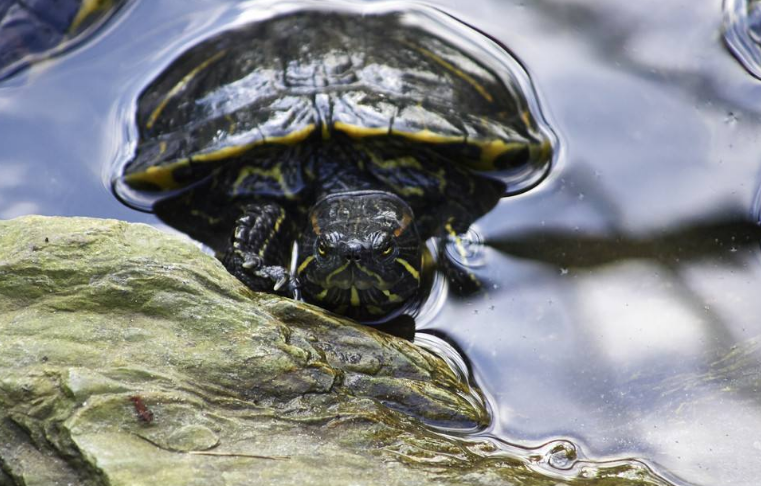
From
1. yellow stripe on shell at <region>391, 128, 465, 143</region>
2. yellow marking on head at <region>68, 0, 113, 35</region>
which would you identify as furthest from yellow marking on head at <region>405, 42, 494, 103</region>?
yellow marking on head at <region>68, 0, 113, 35</region>

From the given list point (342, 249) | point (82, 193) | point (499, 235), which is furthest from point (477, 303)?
point (82, 193)

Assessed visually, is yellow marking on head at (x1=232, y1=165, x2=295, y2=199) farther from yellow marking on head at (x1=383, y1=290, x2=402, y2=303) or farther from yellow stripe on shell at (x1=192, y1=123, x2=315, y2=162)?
yellow marking on head at (x1=383, y1=290, x2=402, y2=303)

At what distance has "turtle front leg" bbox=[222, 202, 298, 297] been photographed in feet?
13.1

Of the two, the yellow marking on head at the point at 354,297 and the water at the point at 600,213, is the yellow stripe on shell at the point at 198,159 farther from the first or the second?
the yellow marking on head at the point at 354,297

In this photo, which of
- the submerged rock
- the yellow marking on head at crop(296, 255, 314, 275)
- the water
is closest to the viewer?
the submerged rock

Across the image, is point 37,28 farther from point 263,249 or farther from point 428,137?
point 428,137

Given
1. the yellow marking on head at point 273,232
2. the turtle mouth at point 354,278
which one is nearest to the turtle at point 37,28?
the yellow marking on head at point 273,232

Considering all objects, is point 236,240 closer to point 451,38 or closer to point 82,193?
point 82,193

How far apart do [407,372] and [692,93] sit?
2867 millimetres

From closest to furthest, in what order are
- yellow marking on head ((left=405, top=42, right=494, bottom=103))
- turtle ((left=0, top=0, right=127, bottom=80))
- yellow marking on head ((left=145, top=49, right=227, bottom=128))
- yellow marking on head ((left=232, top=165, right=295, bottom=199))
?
yellow marking on head ((left=232, top=165, right=295, bottom=199))
yellow marking on head ((left=145, top=49, right=227, bottom=128))
yellow marking on head ((left=405, top=42, right=494, bottom=103))
turtle ((left=0, top=0, right=127, bottom=80))

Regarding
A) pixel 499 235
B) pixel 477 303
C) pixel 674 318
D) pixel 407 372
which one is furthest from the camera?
pixel 499 235

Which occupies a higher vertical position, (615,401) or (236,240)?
(615,401)

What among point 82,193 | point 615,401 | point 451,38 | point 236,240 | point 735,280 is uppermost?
point 451,38

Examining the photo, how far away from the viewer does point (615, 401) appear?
11.3 feet
